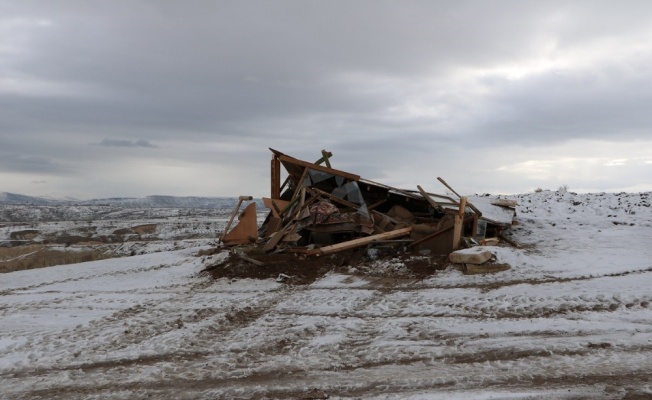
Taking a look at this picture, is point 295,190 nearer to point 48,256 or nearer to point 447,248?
point 447,248

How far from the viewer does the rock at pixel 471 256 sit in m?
10.6

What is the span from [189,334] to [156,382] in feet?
6.25

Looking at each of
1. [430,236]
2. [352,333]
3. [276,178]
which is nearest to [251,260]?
[276,178]

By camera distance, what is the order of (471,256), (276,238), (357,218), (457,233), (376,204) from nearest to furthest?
(471,256), (457,233), (276,238), (357,218), (376,204)

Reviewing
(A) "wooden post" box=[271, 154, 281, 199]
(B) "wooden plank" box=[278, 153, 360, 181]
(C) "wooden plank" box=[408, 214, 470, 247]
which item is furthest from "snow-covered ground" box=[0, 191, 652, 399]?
(A) "wooden post" box=[271, 154, 281, 199]

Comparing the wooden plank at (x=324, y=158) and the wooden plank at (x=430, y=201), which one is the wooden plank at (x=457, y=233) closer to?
the wooden plank at (x=430, y=201)

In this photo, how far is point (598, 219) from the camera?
48.0 feet

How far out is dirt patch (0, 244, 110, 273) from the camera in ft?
68.2

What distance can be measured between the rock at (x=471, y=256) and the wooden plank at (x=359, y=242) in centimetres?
201

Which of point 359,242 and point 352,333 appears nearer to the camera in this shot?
point 352,333

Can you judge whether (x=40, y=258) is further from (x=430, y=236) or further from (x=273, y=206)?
(x=430, y=236)

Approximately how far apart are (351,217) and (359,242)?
0.98m

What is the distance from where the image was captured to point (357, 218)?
1336 cm

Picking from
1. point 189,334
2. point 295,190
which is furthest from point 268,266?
point 189,334
